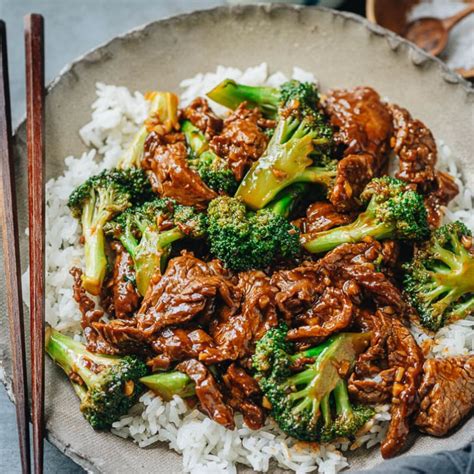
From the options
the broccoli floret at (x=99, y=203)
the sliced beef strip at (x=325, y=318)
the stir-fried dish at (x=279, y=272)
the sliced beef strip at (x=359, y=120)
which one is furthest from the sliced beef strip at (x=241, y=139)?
the sliced beef strip at (x=325, y=318)

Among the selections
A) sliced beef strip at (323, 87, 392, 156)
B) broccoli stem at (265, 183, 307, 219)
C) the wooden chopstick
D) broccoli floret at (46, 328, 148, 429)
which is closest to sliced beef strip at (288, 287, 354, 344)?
broccoli stem at (265, 183, 307, 219)

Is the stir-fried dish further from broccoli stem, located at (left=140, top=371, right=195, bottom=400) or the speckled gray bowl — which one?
the speckled gray bowl

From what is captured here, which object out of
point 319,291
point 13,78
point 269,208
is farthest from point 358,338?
point 13,78

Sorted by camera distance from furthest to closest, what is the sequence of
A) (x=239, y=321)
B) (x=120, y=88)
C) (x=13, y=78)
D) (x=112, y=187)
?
(x=13, y=78) < (x=120, y=88) < (x=112, y=187) < (x=239, y=321)

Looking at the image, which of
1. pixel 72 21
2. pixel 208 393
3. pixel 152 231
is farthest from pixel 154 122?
pixel 72 21

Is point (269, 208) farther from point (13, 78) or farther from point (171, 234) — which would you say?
point (13, 78)

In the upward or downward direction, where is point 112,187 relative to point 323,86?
downward

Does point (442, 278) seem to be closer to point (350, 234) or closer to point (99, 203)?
point (350, 234)
